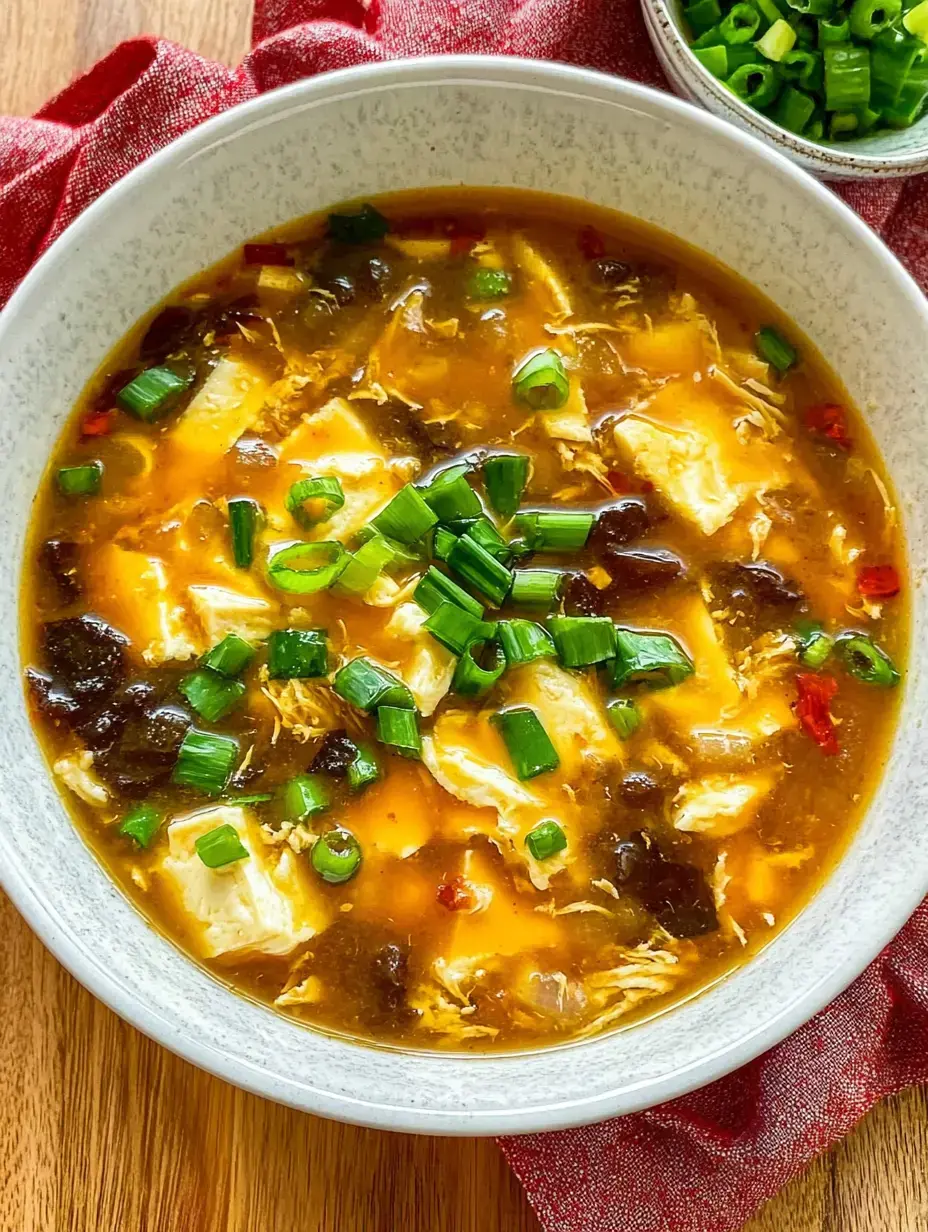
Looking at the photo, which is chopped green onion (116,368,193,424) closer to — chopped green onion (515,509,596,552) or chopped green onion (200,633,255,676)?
chopped green onion (200,633,255,676)

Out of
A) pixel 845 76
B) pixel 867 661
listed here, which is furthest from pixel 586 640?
pixel 845 76

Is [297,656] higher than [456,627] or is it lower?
lower

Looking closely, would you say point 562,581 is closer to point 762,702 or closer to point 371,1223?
point 762,702

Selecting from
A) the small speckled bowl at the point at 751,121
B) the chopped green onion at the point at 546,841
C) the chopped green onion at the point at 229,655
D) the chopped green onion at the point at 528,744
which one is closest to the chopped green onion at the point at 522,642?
the chopped green onion at the point at 528,744

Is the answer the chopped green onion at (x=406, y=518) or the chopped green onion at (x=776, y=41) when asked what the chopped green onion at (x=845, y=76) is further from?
the chopped green onion at (x=406, y=518)

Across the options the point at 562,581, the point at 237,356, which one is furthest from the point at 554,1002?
the point at 237,356

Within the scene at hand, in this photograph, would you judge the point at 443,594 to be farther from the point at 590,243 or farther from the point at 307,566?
the point at 590,243
